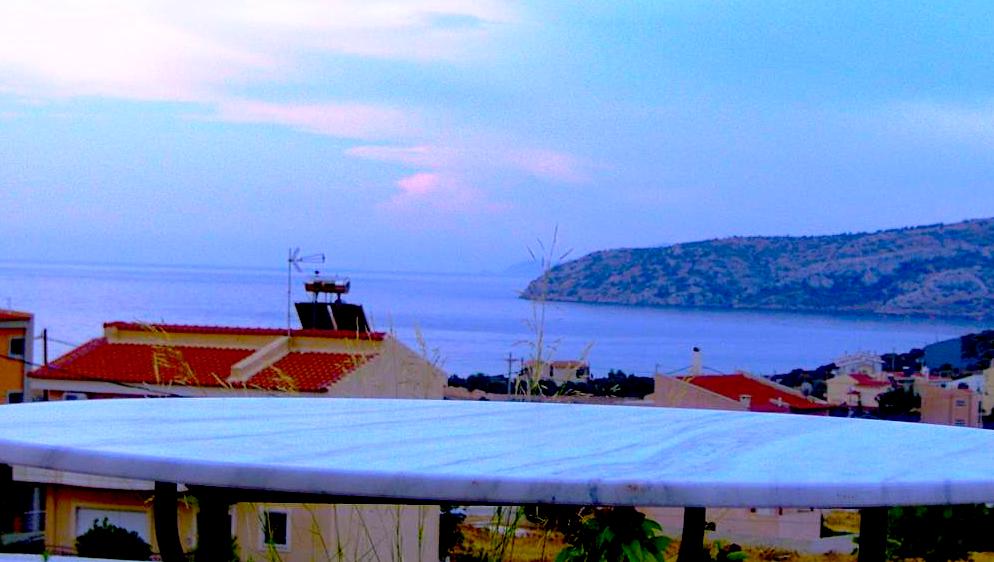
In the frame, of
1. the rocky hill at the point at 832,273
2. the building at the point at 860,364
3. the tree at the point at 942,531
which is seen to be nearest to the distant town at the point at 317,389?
the tree at the point at 942,531

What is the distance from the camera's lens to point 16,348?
58.3 feet

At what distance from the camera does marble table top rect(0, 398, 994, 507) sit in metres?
1.31

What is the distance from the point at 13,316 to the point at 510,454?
57.7ft

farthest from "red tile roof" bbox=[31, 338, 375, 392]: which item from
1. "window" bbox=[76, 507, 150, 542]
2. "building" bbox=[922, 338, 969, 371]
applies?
"building" bbox=[922, 338, 969, 371]

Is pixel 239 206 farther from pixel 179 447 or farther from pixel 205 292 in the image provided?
pixel 205 292

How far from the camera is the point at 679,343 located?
35.3m

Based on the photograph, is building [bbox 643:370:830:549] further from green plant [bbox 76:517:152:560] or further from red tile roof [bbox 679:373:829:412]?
green plant [bbox 76:517:152:560]

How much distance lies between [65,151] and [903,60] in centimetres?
1187

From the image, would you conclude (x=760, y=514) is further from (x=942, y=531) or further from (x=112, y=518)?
(x=112, y=518)

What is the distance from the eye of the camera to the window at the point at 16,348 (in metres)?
17.6

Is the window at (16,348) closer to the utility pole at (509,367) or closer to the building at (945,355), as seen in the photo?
the utility pole at (509,367)

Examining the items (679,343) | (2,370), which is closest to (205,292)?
(679,343)

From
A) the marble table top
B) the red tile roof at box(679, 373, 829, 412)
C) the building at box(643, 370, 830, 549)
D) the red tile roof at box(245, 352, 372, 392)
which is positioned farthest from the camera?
the red tile roof at box(679, 373, 829, 412)

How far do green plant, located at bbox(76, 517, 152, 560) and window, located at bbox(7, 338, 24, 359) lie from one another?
26.2 feet
